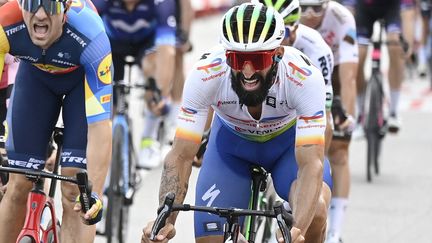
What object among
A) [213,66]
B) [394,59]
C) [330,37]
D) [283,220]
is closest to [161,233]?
[283,220]

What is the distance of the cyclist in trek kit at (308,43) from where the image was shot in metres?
8.34

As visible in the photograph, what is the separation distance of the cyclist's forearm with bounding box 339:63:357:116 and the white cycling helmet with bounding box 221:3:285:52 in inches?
123

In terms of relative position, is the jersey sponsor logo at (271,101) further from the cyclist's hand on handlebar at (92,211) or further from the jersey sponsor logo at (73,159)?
the jersey sponsor logo at (73,159)

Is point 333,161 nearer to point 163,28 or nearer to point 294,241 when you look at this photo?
point 163,28

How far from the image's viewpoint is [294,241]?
19.7 ft

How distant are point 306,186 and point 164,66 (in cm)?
525

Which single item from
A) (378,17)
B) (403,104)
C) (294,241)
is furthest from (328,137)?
(403,104)

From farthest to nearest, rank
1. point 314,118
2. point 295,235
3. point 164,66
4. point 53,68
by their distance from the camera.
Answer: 1. point 164,66
2. point 53,68
3. point 314,118
4. point 295,235

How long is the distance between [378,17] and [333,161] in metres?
4.15

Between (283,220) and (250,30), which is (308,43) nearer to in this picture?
(250,30)

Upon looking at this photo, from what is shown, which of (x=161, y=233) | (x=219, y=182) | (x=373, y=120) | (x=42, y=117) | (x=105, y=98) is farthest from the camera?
(x=373, y=120)

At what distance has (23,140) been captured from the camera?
7383 mm

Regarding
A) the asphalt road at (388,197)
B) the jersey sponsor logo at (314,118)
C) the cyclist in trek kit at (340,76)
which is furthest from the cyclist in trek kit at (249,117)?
the asphalt road at (388,197)

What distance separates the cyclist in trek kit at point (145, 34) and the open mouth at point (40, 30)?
11.8ft
